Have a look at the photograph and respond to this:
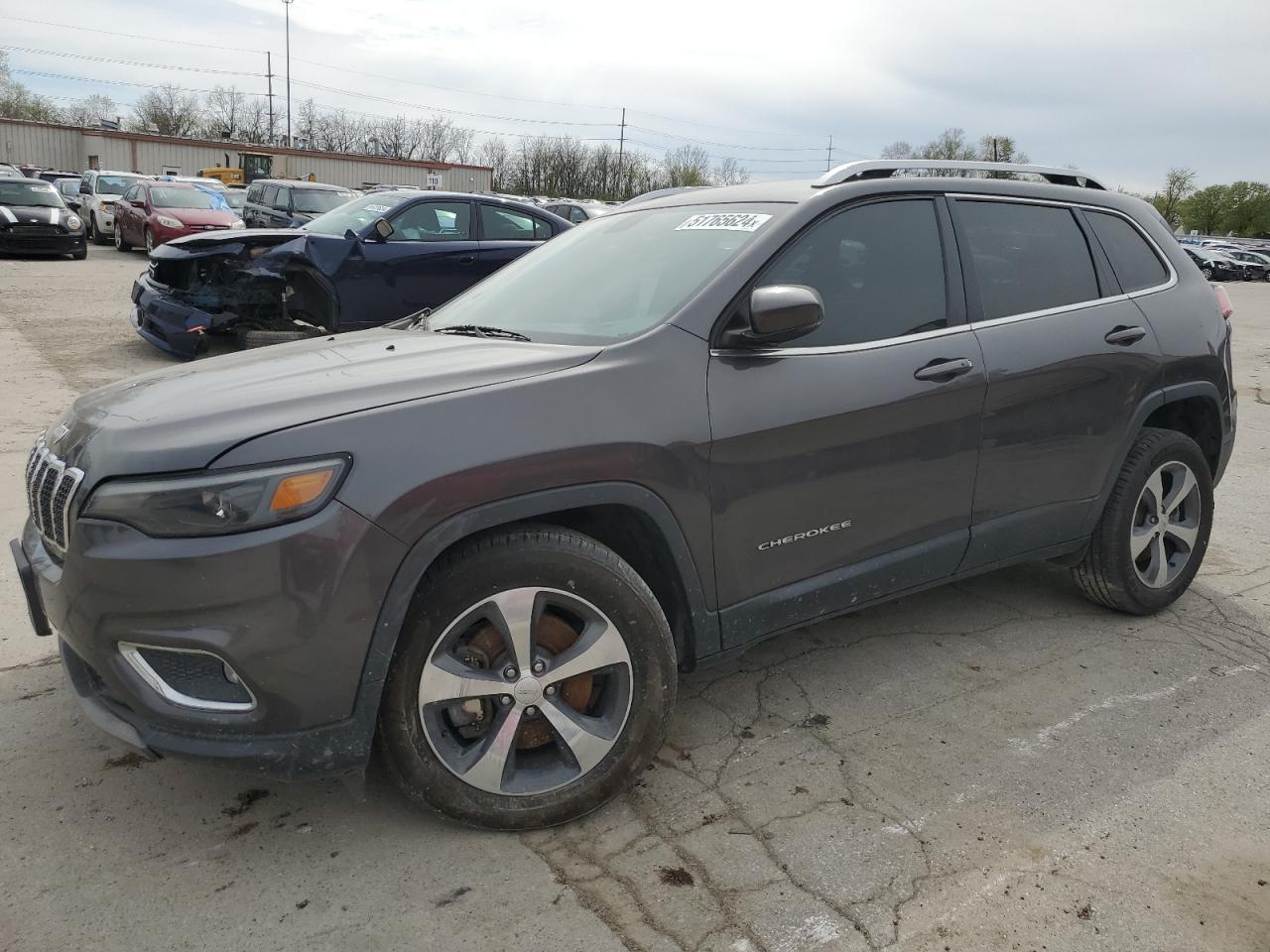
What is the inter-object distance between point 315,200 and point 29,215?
5476 millimetres

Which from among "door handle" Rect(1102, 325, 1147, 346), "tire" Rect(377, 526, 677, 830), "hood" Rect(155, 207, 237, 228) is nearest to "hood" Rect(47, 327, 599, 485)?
"tire" Rect(377, 526, 677, 830)

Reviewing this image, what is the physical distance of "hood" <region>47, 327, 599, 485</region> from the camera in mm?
2342

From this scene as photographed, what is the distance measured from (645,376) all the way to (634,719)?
954 millimetres

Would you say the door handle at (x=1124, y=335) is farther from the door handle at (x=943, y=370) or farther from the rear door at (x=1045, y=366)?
the door handle at (x=943, y=370)

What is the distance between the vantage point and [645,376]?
2754mm

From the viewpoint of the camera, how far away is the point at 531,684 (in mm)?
2561

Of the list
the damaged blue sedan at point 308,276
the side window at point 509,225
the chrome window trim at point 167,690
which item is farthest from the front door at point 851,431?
the side window at point 509,225

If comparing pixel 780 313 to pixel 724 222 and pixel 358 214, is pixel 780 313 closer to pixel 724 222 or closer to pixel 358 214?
pixel 724 222

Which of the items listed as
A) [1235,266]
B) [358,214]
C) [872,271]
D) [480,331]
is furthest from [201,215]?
[1235,266]

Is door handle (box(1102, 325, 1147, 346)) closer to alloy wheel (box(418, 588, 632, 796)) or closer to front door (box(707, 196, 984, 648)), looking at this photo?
front door (box(707, 196, 984, 648))

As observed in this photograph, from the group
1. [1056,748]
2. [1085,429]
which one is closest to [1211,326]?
[1085,429]

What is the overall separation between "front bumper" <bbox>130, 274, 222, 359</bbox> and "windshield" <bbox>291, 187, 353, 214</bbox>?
1056 cm

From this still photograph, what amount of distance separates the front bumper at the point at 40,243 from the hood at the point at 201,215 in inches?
72.9

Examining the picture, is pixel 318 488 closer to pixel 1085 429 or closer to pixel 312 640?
pixel 312 640
